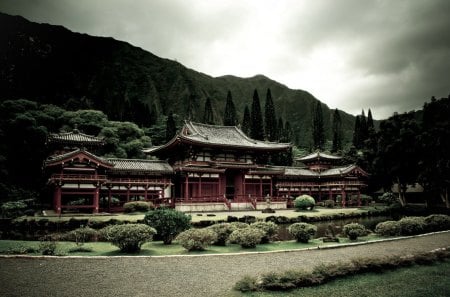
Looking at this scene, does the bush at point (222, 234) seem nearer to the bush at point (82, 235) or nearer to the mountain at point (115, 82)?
the bush at point (82, 235)

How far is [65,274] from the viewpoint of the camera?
9.77 metres

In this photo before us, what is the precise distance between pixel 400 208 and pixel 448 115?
12948mm

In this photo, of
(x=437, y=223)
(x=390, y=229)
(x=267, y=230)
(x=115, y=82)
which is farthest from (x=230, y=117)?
(x=115, y=82)

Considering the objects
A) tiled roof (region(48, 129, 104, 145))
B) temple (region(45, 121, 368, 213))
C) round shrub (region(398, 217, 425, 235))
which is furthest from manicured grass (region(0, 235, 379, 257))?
tiled roof (region(48, 129, 104, 145))

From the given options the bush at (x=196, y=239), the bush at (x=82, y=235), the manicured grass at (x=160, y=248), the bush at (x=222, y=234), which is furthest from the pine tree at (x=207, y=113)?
the bush at (x=196, y=239)

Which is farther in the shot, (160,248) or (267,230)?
(267,230)

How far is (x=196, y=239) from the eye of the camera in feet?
46.0

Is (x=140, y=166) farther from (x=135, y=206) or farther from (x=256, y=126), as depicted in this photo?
(x=256, y=126)

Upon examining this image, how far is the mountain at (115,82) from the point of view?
89.7 m

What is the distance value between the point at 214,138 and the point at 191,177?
738cm

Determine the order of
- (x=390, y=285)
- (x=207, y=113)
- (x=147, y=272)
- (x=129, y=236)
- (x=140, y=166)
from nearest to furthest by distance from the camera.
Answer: (x=390, y=285), (x=147, y=272), (x=129, y=236), (x=140, y=166), (x=207, y=113)

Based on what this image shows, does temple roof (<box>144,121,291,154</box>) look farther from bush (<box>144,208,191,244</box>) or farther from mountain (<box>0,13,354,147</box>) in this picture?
mountain (<box>0,13,354,147</box>)

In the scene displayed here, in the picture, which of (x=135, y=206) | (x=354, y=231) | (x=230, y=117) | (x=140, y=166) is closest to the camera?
(x=354, y=231)

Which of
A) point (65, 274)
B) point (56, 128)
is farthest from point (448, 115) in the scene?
point (56, 128)
